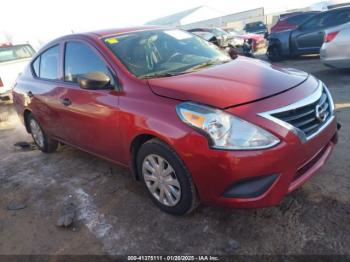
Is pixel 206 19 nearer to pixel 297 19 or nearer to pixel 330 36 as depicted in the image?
pixel 297 19

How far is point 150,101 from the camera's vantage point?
2.82 meters

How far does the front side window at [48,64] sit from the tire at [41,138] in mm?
806

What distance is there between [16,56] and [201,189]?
990 cm

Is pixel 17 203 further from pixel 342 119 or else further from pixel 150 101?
pixel 342 119

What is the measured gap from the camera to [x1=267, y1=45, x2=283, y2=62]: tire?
11094 mm

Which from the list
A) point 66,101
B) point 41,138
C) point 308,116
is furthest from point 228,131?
point 41,138

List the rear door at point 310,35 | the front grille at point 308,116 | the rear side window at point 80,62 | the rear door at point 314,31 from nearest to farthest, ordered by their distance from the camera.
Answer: the front grille at point 308,116, the rear side window at point 80,62, the rear door at point 314,31, the rear door at point 310,35

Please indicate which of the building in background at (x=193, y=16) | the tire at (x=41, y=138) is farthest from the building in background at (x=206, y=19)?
the tire at (x=41, y=138)

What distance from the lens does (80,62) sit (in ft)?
12.4

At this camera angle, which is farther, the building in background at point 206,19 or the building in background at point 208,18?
the building in background at point 206,19

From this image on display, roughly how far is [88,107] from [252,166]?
1.89 m

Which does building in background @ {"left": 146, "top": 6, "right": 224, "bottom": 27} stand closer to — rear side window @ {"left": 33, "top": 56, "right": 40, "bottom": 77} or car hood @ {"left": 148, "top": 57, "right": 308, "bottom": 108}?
rear side window @ {"left": 33, "top": 56, "right": 40, "bottom": 77}

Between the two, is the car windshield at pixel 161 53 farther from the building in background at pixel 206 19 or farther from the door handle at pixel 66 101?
the building in background at pixel 206 19

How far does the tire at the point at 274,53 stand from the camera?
1109 cm
